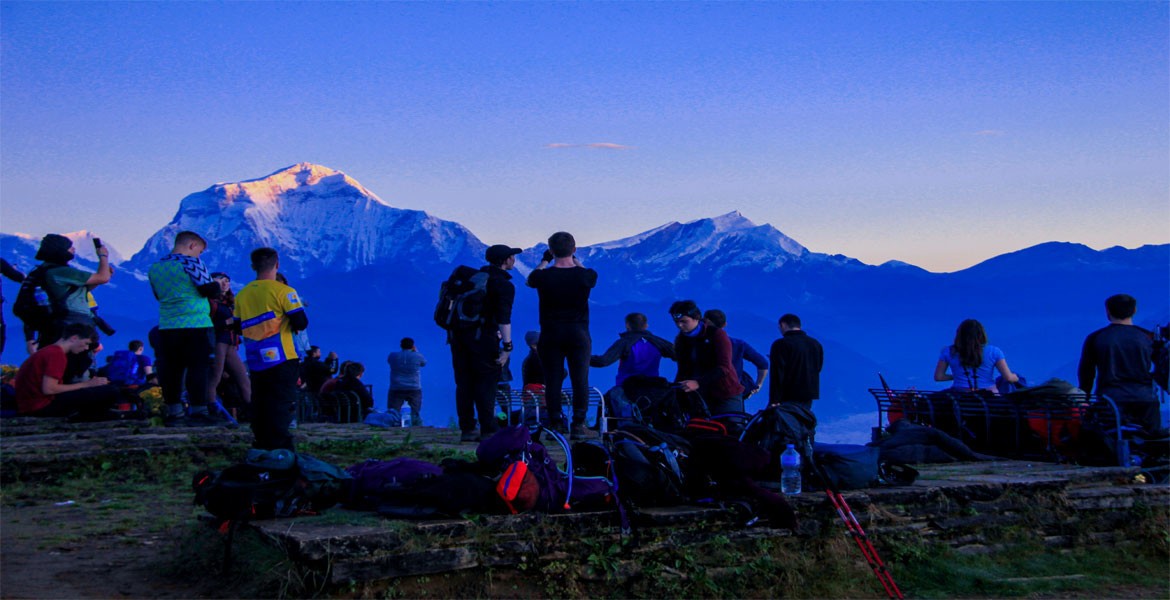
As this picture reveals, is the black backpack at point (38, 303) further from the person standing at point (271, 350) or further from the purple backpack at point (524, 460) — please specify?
the purple backpack at point (524, 460)

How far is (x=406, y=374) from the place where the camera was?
16609 mm

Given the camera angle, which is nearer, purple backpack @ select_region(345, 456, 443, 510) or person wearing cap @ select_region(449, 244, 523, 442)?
purple backpack @ select_region(345, 456, 443, 510)

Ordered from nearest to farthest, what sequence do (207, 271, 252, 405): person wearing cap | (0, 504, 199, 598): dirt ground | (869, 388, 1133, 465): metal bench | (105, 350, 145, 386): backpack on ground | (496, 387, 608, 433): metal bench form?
1. (0, 504, 199, 598): dirt ground
2. (869, 388, 1133, 465): metal bench
3. (207, 271, 252, 405): person wearing cap
4. (496, 387, 608, 433): metal bench
5. (105, 350, 145, 386): backpack on ground

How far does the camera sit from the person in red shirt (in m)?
10.6

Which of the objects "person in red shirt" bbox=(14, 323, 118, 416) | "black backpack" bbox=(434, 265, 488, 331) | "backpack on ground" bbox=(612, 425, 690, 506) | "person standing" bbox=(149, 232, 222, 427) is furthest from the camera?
"person in red shirt" bbox=(14, 323, 118, 416)

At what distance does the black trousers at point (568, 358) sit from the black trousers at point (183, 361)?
3196 mm

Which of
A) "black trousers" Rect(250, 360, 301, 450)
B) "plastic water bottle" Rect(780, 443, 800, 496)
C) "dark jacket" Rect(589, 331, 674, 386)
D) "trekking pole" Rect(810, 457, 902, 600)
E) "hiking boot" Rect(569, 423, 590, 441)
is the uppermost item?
"dark jacket" Rect(589, 331, 674, 386)

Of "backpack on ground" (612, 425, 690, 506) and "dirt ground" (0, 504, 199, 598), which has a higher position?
"backpack on ground" (612, 425, 690, 506)

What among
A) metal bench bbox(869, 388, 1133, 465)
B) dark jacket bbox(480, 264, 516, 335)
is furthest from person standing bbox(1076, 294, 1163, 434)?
dark jacket bbox(480, 264, 516, 335)

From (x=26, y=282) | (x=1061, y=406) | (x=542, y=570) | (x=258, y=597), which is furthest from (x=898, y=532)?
(x=26, y=282)

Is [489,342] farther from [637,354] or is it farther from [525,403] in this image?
[525,403]

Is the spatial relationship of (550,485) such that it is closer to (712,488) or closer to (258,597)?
(712,488)

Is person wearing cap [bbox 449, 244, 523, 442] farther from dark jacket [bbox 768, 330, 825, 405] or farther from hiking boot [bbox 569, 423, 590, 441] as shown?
dark jacket [bbox 768, 330, 825, 405]

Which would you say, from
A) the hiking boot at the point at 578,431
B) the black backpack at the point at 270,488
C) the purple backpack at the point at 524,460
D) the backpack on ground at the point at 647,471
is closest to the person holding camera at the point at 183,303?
the hiking boot at the point at 578,431
